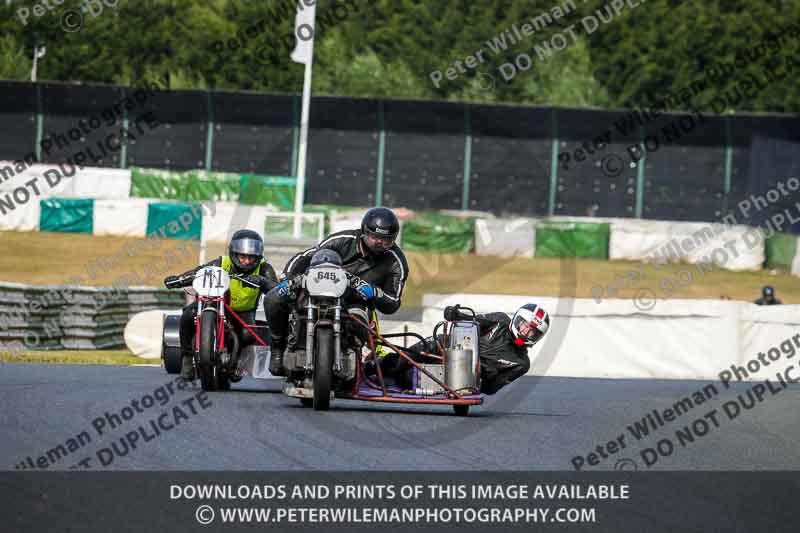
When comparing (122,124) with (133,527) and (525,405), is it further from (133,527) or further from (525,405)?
(133,527)

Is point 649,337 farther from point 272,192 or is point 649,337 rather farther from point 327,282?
point 272,192

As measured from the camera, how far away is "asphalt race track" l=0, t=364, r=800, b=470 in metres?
7.38

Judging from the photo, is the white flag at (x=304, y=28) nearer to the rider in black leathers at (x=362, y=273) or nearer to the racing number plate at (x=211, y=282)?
the racing number plate at (x=211, y=282)

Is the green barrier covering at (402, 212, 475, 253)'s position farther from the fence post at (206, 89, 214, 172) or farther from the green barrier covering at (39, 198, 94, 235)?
the green barrier covering at (39, 198, 94, 235)

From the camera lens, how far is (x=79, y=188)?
39.5 metres

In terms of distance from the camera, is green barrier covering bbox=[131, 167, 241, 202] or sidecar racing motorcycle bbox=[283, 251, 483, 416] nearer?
sidecar racing motorcycle bbox=[283, 251, 483, 416]

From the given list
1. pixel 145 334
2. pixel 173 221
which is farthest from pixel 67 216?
pixel 145 334

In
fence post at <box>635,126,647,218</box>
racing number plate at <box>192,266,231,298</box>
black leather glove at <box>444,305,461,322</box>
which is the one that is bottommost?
black leather glove at <box>444,305,461,322</box>

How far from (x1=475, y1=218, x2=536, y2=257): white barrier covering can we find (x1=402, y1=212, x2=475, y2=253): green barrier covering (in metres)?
0.26

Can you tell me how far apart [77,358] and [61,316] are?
148 cm

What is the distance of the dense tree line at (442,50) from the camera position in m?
70.2

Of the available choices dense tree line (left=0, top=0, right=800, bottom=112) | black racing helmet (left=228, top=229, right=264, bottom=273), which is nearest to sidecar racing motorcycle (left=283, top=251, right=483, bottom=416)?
black racing helmet (left=228, top=229, right=264, bottom=273)

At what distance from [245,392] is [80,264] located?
22.5 metres

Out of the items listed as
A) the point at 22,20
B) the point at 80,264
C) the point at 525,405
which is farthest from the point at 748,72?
the point at 525,405
